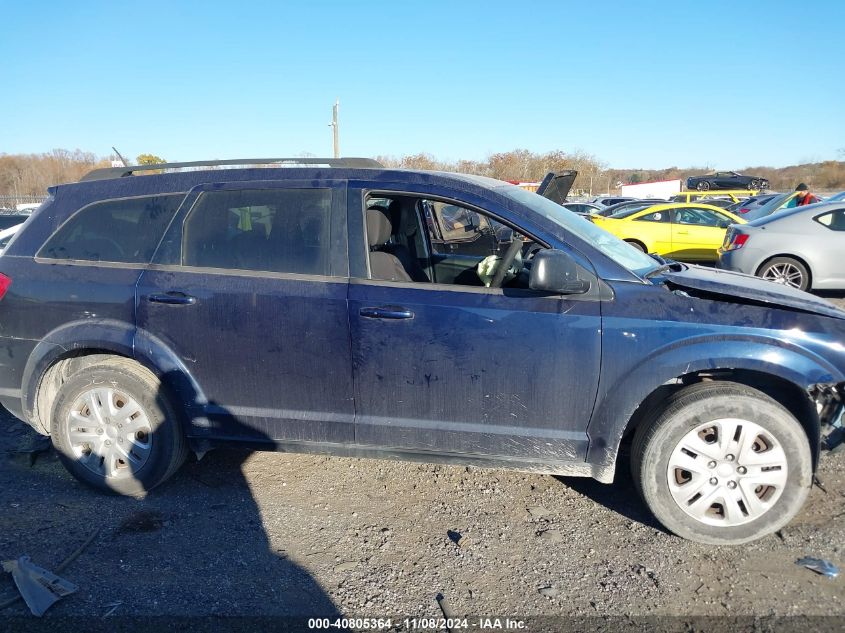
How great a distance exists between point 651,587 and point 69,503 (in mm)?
3148

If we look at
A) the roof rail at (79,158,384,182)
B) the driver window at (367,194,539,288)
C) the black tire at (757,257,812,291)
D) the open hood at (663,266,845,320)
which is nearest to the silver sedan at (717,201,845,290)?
the black tire at (757,257,812,291)

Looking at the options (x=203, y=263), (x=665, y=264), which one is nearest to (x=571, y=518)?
(x=665, y=264)

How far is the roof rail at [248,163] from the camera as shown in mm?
3559

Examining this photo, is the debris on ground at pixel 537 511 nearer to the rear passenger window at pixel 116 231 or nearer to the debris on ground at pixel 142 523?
the debris on ground at pixel 142 523

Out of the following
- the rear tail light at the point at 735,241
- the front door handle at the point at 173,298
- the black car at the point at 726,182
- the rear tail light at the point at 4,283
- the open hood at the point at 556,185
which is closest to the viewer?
the front door handle at the point at 173,298

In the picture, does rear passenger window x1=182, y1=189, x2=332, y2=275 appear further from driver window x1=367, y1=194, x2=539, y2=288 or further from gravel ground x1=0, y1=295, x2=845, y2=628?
gravel ground x1=0, y1=295, x2=845, y2=628

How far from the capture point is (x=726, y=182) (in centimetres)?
3784

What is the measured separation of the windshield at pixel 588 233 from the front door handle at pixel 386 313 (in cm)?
85

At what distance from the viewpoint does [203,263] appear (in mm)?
3391

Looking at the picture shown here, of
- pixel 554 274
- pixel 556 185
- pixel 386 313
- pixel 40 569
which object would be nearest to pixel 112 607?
pixel 40 569

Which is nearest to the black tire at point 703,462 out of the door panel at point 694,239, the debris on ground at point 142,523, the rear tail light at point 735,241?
the debris on ground at point 142,523

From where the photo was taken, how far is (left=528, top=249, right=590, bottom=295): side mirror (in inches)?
115

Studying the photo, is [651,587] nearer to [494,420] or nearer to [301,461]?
[494,420]

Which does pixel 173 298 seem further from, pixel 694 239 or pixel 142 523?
pixel 694 239
